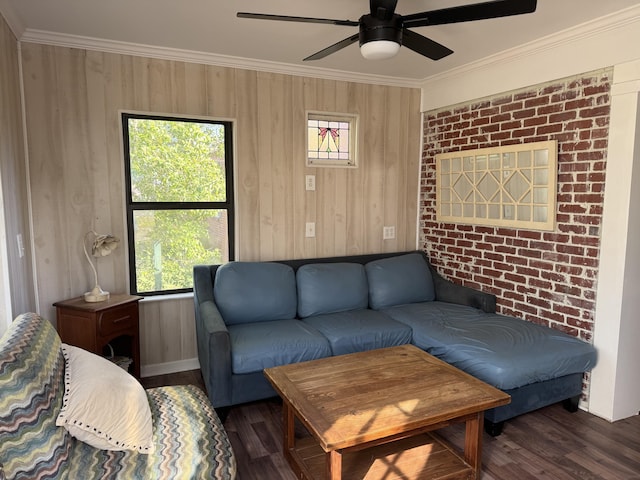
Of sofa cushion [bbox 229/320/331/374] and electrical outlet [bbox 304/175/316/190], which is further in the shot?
electrical outlet [bbox 304/175/316/190]

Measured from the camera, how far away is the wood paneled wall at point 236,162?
9.57 ft

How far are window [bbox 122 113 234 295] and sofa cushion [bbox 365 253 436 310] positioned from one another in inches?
47.8

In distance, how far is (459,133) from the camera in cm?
369

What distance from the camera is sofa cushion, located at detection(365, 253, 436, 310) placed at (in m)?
3.54

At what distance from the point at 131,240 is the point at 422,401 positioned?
2.35 m

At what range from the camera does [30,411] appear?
135 cm

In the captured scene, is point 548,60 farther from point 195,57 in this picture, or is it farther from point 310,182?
point 195,57

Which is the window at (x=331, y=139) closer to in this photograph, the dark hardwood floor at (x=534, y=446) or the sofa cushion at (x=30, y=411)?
the dark hardwood floor at (x=534, y=446)

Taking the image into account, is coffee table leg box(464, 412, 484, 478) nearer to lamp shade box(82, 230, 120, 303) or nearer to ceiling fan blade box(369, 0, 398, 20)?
ceiling fan blade box(369, 0, 398, 20)

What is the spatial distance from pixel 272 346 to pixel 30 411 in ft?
4.80

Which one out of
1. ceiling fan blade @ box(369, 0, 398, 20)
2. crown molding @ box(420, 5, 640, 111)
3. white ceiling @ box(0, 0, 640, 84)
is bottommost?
ceiling fan blade @ box(369, 0, 398, 20)

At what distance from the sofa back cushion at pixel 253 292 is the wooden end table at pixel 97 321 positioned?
59 centimetres

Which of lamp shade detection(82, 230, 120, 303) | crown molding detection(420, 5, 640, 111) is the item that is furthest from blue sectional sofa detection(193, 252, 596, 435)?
crown molding detection(420, 5, 640, 111)

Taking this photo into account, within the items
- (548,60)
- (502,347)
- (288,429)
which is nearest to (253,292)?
(288,429)
